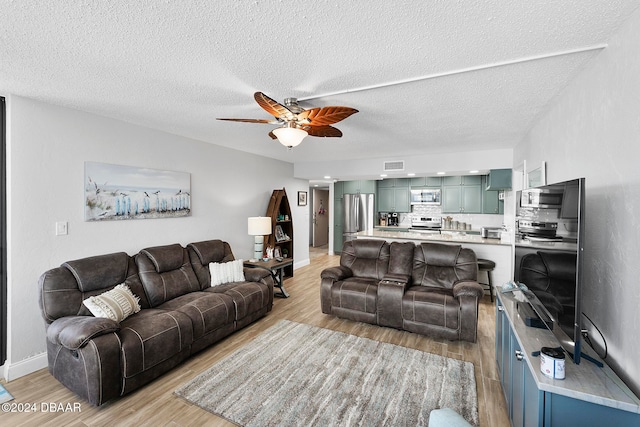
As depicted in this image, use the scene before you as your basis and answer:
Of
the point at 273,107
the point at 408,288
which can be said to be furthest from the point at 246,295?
the point at 273,107

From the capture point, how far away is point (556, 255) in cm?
154

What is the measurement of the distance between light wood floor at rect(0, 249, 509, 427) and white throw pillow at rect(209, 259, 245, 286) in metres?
0.65

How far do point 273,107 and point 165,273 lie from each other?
241cm

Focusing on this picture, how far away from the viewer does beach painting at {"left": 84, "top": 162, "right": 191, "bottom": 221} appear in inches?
117

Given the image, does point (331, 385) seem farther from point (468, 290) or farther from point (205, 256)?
point (205, 256)

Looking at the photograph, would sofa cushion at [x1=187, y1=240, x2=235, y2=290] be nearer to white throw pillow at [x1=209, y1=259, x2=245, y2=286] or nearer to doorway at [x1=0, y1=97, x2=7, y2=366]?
white throw pillow at [x1=209, y1=259, x2=245, y2=286]

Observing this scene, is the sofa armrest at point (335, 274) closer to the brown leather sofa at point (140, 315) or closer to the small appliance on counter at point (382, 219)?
the brown leather sofa at point (140, 315)

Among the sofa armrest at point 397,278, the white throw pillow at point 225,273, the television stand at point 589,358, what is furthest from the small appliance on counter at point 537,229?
the white throw pillow at point 225,273

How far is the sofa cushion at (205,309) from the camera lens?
9.05ft

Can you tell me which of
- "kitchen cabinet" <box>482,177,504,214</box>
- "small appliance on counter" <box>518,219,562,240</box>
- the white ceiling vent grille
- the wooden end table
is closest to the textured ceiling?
"small appliance on counter" <box>518,219,562,240</box>

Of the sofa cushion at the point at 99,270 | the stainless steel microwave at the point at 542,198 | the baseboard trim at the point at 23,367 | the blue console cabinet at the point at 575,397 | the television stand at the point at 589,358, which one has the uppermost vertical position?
the stainless steel microwave at the point at 542,198

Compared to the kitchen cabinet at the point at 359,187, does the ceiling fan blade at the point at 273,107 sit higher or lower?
higher

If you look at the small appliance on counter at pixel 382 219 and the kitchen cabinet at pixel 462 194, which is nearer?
the kitchen cabinet at pixel 462 194

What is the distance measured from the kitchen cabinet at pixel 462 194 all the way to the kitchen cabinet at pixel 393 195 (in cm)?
90
